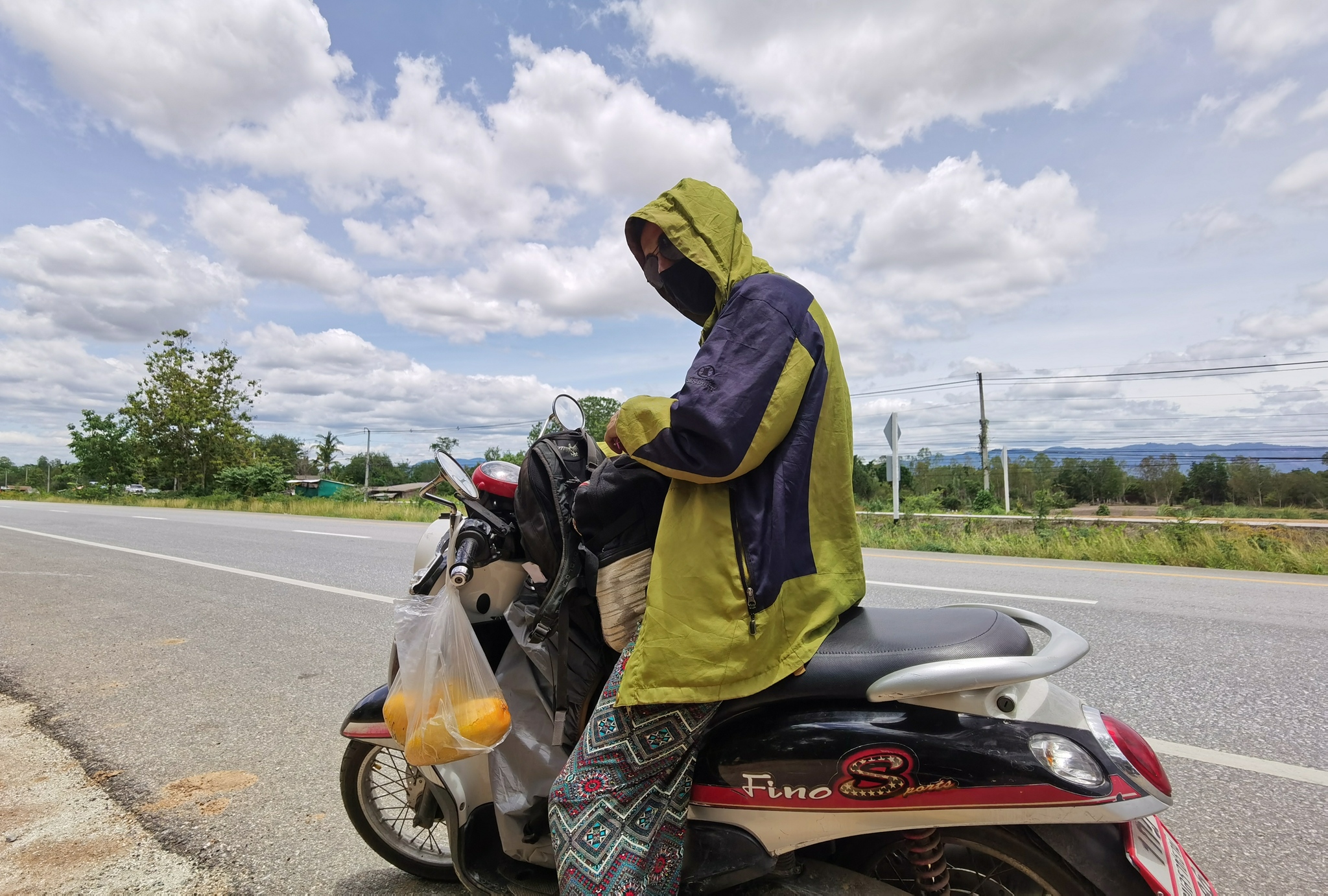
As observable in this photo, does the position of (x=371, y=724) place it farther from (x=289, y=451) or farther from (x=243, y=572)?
(x=289, y=451)

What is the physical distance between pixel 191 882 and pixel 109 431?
4981cm

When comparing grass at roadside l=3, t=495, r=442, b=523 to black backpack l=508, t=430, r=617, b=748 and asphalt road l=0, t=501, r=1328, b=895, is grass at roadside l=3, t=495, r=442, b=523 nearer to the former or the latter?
asphalt road l=0, t=501, r=1328, b=895

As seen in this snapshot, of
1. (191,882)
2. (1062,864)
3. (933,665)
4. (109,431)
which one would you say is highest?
(109,431)

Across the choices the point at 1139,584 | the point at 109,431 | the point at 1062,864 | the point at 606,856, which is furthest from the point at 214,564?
the point at 109,431

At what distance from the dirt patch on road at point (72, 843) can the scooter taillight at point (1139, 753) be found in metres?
2.64

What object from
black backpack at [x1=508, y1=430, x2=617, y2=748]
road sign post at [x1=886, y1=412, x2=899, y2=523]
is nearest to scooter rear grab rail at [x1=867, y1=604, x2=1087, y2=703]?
black backpack at [x1=508, y1=430, x2=617, y2=748]

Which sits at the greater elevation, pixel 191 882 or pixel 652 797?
pixel 652 797

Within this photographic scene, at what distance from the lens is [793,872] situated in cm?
160

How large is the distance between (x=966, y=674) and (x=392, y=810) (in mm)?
2098

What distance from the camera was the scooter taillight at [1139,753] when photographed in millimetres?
1473

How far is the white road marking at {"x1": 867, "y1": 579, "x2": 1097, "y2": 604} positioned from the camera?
6.18 m

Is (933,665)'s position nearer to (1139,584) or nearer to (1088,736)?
(1088,736)

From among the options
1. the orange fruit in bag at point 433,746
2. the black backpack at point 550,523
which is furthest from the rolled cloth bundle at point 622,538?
the orange fruit in bag at point 433,746

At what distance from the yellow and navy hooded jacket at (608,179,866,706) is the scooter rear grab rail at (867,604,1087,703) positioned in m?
0.18
